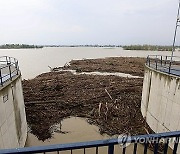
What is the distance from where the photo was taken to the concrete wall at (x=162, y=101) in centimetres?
926

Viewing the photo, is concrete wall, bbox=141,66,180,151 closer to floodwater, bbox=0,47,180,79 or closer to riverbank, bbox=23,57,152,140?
riverbank, bbox=23,57,152,140

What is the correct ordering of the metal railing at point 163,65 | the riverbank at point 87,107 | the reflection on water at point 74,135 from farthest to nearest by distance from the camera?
the riverbank at point 87,107 → the reflection on water at point 74,135 → the metal railing at point 163,65

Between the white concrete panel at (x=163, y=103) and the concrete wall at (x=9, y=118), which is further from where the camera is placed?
the white concrete panel at (x=163, y=103)

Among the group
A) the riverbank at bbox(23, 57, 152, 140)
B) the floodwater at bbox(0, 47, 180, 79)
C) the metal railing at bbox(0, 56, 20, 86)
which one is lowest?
the riverbank at bbox(23, 57, 152, 140)

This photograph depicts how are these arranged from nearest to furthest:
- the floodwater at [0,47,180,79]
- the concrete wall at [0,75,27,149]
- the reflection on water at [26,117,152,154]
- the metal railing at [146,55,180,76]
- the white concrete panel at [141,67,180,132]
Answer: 1. the concrete wall at [0,75,27,149]
2. the white concrete panel at [141,67,180,132]
3. the metal railing at [146,55,180,76]
4. the reflection on water at [26,117,152,154]
5. the floodwater at [0,47,180,79]

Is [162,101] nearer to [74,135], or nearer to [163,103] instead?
[163,103]

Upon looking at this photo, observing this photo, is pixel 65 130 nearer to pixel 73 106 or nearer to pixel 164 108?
pixel 73 106

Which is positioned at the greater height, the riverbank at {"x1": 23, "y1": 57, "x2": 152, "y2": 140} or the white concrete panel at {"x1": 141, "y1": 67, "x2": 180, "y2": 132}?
the white concrete panel at {"x1": 141, "y1": 67, "x2": 180, "y2": 132}

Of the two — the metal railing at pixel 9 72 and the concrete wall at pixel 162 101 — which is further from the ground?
the metal railing at pixel 9 72

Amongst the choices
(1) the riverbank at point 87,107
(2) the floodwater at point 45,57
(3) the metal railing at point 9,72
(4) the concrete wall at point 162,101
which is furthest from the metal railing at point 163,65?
(2) the floodwater at point 45,57

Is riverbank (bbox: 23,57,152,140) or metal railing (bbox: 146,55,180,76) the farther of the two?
riverbank (bbox: 23,57,152,140)

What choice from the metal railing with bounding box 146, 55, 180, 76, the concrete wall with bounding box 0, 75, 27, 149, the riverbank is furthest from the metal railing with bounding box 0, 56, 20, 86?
the metal railing with bounding box 146, 55, 180, 76

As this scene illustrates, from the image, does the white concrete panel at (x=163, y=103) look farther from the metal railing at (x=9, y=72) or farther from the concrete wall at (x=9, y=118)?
the metal railing at (x=9, y=72)

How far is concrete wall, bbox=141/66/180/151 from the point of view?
9258mm
